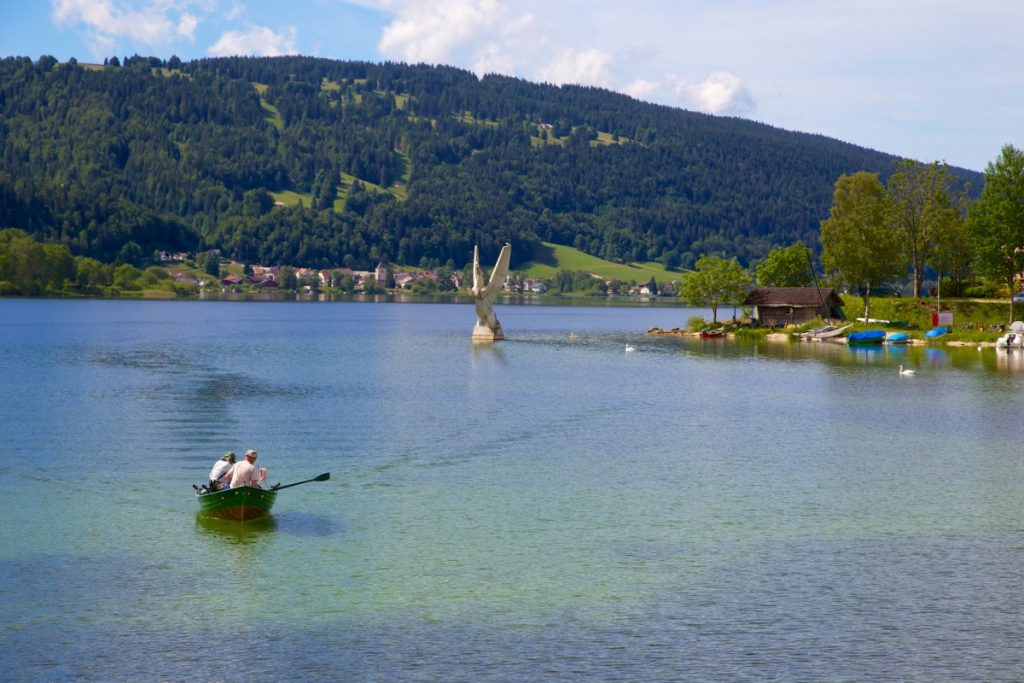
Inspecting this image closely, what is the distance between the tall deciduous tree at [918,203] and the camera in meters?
117

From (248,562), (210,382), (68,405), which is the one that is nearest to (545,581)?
(248,562)

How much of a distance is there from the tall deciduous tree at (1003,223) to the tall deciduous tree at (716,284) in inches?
1043

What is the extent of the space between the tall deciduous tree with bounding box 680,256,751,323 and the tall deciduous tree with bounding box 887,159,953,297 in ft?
61.1

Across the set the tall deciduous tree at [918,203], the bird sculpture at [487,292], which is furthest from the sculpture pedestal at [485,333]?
the tall deciduous tree at [918,203]

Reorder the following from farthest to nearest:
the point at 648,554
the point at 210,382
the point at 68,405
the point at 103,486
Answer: the point at 210,382 → the point at 68,405 → the point at 103,486 → the point at 648,554

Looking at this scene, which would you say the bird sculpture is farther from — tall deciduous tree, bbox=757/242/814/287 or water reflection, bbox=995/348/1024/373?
tall deciduous tree, bbox=757/242/814/287

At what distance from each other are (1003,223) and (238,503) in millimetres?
97804

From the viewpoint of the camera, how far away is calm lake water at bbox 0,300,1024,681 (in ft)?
66.5

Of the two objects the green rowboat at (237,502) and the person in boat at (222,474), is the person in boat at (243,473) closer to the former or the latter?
the green rowboat at (237,502)

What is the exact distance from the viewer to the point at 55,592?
23453mm

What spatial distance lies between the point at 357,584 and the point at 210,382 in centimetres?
4643

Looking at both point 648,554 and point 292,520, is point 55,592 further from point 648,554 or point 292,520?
point 648,554

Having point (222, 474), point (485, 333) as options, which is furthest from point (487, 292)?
point (222, 474)

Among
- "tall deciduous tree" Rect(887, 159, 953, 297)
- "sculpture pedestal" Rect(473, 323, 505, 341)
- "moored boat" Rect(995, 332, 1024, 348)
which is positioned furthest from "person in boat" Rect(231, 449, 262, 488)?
"tall deciduous tree" Rect(887, 159, 953, 297)
